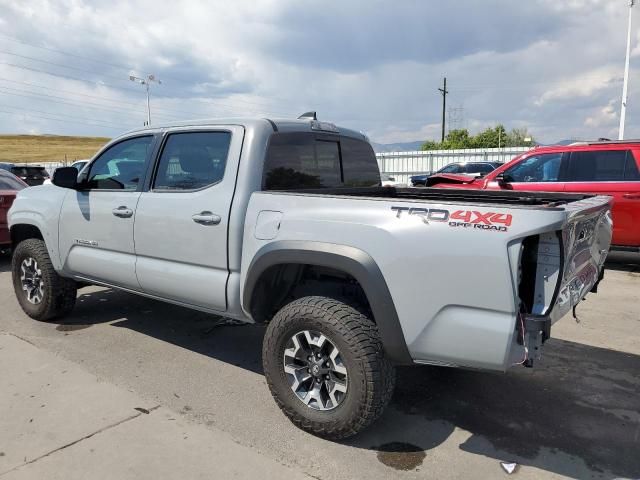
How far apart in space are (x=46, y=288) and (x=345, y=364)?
11.7ft

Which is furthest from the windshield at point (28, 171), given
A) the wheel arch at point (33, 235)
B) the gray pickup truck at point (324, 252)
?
the gray pickup truck at point (324, 252)

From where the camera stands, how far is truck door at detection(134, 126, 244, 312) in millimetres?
3506

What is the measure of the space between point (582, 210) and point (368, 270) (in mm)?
1157

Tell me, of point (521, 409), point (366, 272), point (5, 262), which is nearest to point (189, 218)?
point (366, 272)

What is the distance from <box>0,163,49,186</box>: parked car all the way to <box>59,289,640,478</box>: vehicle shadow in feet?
42.3

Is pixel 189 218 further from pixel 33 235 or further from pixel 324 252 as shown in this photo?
pixel 33 235

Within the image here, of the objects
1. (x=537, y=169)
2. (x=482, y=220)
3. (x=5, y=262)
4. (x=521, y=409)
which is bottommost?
(x=521, y=409)

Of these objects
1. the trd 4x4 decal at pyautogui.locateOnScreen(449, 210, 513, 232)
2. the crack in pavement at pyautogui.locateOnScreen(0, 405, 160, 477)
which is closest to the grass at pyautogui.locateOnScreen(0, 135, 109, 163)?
the crack in pavement at pyautogui.locateOnScreen(0, 405, 160, 477)

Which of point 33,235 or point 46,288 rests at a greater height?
point 33,235

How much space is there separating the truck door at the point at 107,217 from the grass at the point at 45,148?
5216 cm

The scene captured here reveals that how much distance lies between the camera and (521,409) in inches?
137

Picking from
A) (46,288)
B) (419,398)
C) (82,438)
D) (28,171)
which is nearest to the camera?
(82,438)

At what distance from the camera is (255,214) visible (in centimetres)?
330

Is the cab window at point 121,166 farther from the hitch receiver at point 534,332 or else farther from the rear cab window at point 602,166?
the rear cab window at point 602,166
